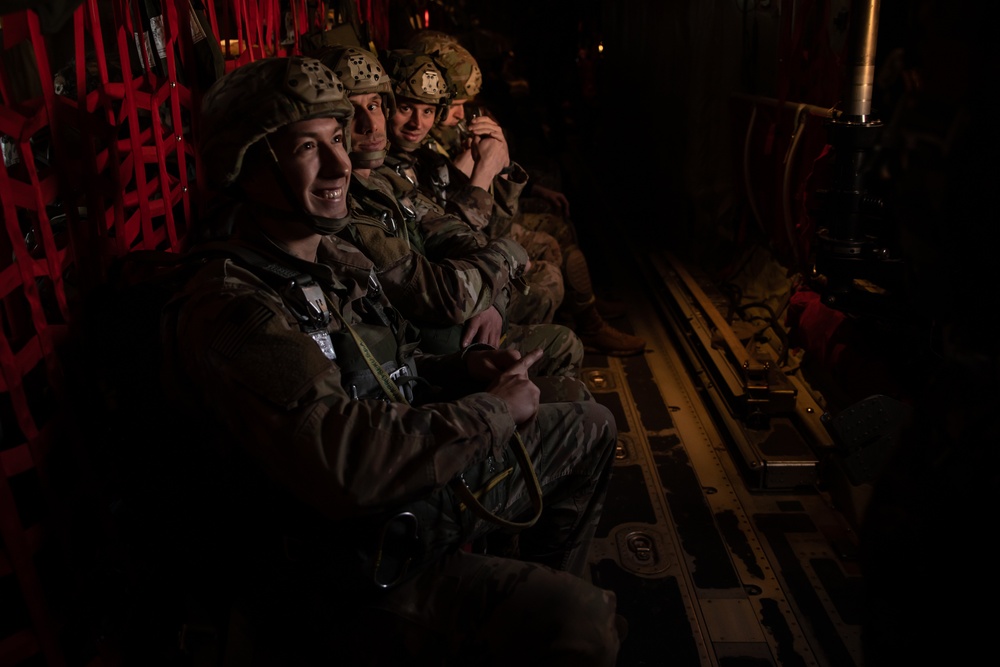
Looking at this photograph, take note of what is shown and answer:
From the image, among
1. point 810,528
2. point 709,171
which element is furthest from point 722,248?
point 810,528

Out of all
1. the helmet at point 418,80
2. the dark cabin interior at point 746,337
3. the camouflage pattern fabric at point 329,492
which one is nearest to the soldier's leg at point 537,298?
the dark cabin interior at point 746,337

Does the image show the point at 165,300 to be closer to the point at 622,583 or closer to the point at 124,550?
the point at 124,550

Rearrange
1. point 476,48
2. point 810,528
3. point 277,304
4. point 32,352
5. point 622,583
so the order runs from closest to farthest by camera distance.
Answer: point 32,352, point 277,304, point 622,583, point 810,528, point 476,48

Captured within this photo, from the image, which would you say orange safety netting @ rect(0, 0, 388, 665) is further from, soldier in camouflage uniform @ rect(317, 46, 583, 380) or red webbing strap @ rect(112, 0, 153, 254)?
soldier in camouflage uniform @ rect(317, 46, 583, 380)

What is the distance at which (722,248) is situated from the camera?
589 centimetres

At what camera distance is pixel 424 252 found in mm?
3121

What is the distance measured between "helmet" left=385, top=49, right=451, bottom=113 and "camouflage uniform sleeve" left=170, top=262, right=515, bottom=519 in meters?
2.12

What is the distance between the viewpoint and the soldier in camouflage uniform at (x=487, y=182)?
3572 mm

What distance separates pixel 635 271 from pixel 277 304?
4.89 m

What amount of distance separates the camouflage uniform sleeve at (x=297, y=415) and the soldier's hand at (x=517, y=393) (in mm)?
226

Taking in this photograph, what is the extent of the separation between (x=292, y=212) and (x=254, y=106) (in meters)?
0.27

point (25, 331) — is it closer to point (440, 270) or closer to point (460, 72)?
point (440, 270)

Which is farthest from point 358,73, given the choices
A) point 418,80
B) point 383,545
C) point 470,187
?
point 383,545

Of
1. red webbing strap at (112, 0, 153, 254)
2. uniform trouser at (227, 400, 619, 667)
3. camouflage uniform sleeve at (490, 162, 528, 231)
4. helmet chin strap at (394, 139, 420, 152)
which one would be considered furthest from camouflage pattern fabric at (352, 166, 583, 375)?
uniform trouser at (227, 400, 619, 667)
